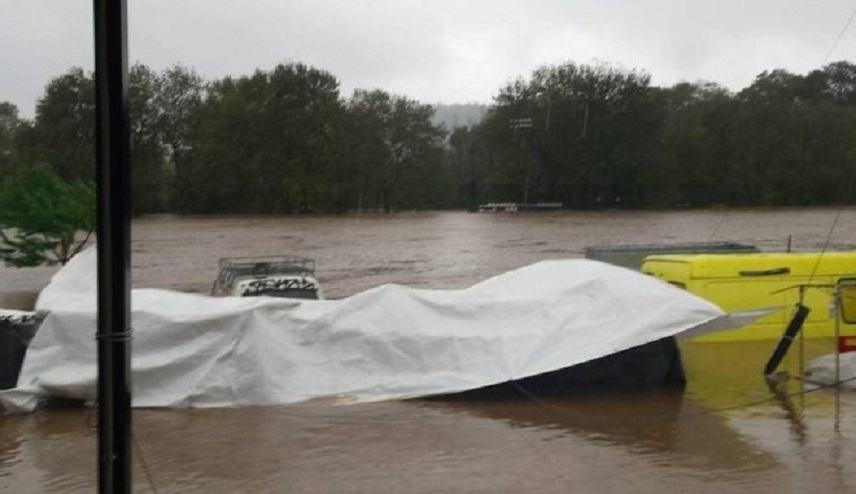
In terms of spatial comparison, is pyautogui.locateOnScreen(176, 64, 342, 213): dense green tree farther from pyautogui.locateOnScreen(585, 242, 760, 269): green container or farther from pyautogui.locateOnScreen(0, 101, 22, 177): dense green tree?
pyautogui.locateOnScreen(585, 242, 760, 269): green container

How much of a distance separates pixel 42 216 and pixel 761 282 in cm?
1084

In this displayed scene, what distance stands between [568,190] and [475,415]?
607 inches

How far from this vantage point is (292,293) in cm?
1313

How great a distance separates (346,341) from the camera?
1008cm

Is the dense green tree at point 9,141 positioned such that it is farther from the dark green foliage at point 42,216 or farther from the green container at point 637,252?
the green container at point 637,252

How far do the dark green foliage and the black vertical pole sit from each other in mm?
12839

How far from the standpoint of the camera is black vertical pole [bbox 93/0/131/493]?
380 cm

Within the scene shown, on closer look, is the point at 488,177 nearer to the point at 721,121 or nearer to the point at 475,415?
the point at 721,121

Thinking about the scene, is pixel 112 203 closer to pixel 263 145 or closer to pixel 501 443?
pixel 501 443

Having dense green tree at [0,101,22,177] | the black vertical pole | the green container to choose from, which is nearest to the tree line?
dense green tree at [0,101,22,177]

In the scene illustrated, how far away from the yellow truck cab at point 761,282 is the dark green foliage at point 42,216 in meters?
8.92

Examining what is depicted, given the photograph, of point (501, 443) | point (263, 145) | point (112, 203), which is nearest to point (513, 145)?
point (263, 145)

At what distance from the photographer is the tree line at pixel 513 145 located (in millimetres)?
21672

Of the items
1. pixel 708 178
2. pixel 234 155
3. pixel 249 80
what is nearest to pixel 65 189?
pixel 234 155
